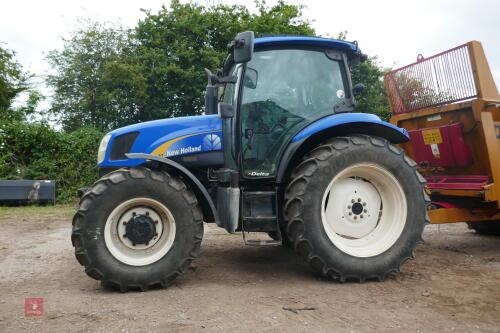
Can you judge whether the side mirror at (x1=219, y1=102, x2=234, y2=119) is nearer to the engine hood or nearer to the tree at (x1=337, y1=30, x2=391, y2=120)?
the engine hood

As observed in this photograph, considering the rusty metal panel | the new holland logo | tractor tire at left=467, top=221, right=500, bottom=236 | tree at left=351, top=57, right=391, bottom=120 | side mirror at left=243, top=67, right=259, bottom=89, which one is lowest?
tractor tire at left=467, top=221, right=500, bottom=236

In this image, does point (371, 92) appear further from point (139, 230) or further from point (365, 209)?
point (139, 230)

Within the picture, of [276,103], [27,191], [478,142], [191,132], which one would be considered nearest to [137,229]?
[191,132]

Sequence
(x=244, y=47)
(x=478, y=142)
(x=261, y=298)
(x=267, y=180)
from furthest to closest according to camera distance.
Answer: (x=478, y=142)
(x=267, y=180)
(x=244, y=47)
(x=261, y=298)

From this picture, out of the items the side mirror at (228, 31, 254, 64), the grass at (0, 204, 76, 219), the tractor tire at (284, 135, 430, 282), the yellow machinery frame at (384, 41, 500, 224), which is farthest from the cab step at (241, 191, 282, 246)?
the grass at (0, 204, 76, 219)

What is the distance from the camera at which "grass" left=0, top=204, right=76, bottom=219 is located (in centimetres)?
956

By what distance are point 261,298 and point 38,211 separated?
26.9 feet

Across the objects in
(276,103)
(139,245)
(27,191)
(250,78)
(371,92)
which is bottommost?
(139,245)

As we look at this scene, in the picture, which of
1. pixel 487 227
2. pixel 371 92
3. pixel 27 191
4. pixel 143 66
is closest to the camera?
pixel 487 227

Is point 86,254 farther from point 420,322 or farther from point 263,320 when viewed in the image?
point 420,322

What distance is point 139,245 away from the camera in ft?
12.7

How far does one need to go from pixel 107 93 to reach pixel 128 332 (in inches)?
541

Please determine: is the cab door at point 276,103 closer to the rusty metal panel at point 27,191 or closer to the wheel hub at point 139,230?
the wheel hub at point 139,230

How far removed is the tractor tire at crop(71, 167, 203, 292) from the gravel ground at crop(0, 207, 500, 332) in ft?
0.56
